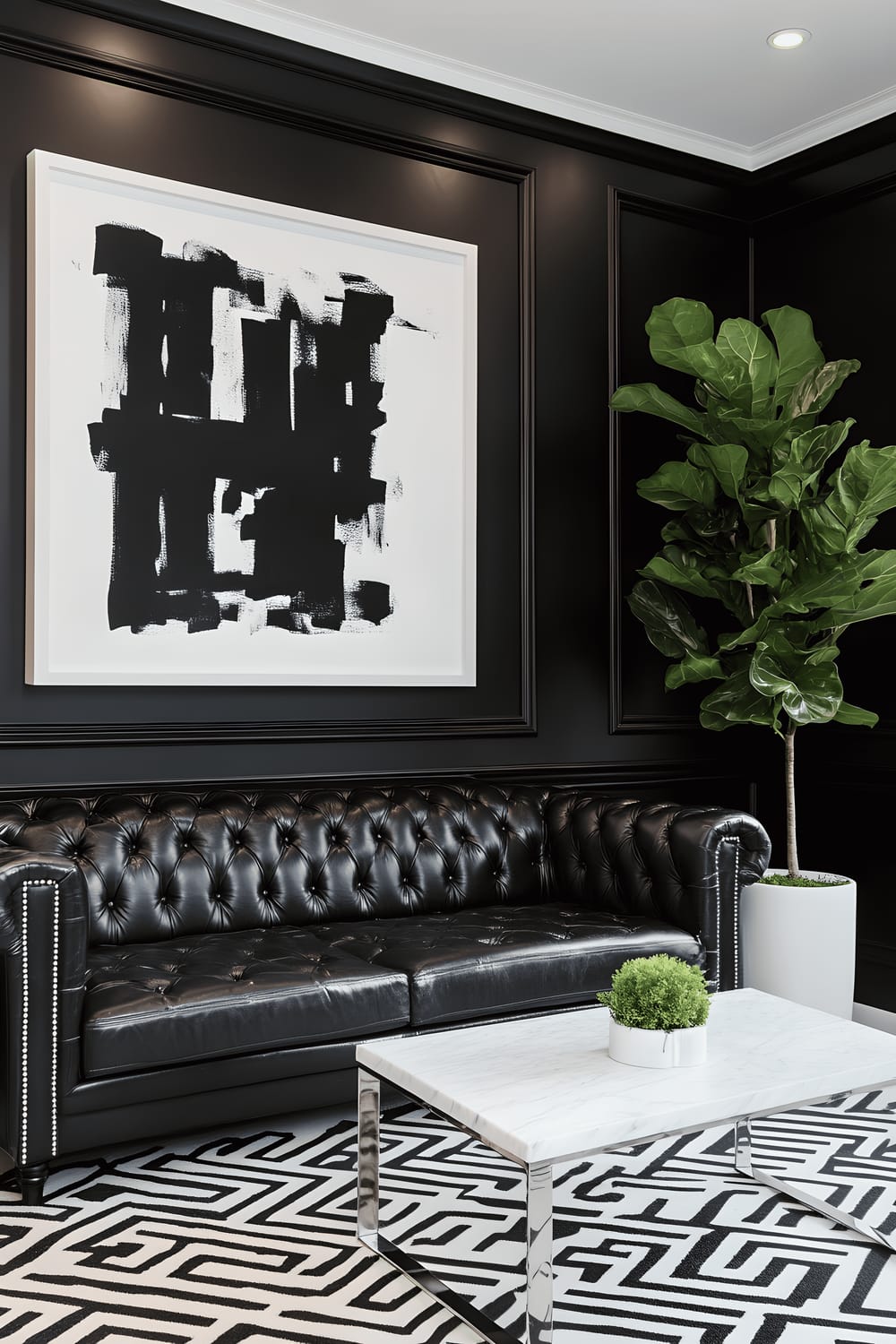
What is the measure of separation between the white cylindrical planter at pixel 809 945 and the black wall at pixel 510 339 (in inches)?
20.9

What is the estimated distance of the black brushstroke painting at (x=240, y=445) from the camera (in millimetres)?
3592

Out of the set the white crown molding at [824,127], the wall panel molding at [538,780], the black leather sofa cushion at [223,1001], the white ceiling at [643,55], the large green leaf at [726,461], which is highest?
the white ceiling at [643,55]

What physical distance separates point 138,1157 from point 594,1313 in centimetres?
121

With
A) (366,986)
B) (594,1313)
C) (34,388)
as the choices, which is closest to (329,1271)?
(594,1313)

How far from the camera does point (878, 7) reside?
12.5 feet

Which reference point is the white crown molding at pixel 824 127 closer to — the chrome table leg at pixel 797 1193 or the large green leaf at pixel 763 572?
the large green leaf at pixel 763 572

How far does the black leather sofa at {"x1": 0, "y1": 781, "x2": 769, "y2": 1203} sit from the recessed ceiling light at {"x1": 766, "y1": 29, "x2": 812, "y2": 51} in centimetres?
250

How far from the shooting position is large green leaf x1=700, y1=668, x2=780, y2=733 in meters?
3.95

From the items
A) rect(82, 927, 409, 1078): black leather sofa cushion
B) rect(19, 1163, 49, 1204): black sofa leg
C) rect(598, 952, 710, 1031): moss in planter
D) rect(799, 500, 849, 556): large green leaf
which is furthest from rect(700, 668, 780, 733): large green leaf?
rect(19, 1163, 49, 1204): black sofa leg

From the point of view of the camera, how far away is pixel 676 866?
11.6 feet

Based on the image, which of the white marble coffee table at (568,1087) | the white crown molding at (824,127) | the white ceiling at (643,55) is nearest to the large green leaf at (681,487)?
the white ceiling at (643,55)

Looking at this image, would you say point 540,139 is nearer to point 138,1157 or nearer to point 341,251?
point 341,251

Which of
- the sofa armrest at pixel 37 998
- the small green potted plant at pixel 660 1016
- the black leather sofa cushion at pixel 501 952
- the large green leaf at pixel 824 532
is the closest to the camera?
the small green potted plant at pixel 660 1016

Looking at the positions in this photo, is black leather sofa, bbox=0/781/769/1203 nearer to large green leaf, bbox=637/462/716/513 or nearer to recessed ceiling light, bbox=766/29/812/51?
large green leaf, bbox=637/462/716/513
